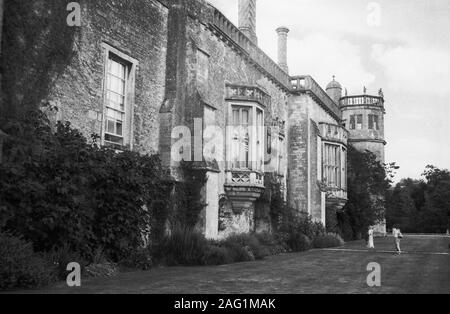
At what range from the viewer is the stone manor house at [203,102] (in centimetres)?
1124

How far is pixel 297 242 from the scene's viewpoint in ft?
64.2

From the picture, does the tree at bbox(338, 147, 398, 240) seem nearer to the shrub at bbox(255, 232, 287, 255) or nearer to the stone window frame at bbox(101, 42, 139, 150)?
the shrub at bbox(255, 232, 287, 255)

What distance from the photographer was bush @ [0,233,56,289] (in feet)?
23.3

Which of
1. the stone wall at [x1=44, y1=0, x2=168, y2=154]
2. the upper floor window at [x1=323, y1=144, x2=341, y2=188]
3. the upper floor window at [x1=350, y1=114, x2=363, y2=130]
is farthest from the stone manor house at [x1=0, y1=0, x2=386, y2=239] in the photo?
the upper floor window at [x1=350, y1=114, x2=363, y2=130]

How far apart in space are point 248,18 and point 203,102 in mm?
9512

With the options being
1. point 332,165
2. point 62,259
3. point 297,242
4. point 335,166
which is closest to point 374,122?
point 335,166

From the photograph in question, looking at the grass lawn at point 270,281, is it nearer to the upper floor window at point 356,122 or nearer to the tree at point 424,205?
the upper floor window at point 356,122

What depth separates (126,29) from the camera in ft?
40.0

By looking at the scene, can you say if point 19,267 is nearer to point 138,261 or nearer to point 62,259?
point 62,259

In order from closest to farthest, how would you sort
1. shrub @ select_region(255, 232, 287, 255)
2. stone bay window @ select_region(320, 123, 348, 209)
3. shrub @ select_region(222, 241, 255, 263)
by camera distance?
1. shrub @ select_region(222, 241, 255, 263)
2. shrub @ select_region(255, 232, 287, 255)
3. stone bay window @ select_region(320, 123, 348, 209)

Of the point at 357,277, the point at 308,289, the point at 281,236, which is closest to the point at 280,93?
the point at 281,236

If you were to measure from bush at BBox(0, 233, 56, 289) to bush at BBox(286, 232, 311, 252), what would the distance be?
12974 mm

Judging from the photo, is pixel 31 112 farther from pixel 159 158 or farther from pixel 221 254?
pixel 221 254

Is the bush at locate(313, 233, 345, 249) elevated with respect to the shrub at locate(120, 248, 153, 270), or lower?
lower
